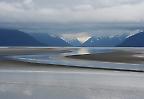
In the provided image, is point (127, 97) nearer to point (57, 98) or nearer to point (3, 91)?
point (57, 98)

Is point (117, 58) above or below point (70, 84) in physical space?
above

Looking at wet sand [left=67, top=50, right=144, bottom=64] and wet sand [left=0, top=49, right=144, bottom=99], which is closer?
wet sand [left=0, top=49, right=144, bottom=99]

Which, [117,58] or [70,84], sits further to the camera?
[117,58]

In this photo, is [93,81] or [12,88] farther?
[93,81]

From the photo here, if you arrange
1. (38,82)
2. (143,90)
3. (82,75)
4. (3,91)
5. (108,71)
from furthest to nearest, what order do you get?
(108,71) → (82,75) → (38,82) → (143,90) → (3,91)

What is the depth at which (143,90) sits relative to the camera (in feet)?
57.3

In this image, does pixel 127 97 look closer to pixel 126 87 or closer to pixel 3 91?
pixel 126 87

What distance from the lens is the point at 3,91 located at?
53.6ft

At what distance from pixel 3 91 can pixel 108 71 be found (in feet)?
31.3

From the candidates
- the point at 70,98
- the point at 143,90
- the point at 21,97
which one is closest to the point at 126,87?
the point at 143,90

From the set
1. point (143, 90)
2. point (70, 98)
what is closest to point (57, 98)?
point (70, 98)

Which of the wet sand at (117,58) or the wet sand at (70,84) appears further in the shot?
the wet sand at (117,58)

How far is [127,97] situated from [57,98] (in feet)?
8.89

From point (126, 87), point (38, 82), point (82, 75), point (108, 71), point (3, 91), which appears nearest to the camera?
point (3, 91)
